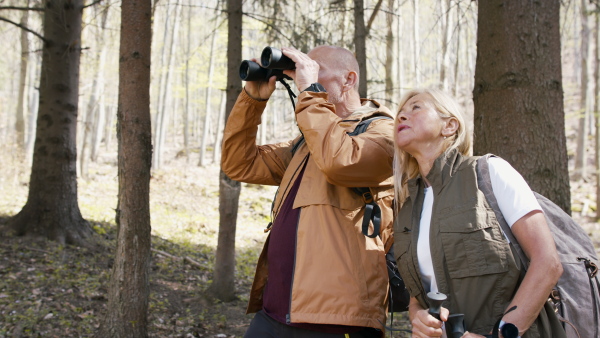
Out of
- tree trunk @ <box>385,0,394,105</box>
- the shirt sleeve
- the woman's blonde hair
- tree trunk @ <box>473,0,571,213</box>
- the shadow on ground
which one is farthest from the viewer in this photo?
tree trunk @ <box>385,0,394,105</box>

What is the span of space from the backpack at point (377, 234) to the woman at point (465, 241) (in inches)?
4.5

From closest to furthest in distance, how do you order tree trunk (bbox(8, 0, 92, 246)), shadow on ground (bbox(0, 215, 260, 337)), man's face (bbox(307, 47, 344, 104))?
man's face (bbox(307, 47, 344, 104)) → shadow on ground (bbox(0, 215, 260, 337)) → tree trunk (bbox(8, 0, 92, 246))

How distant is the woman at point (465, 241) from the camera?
5.16 feet

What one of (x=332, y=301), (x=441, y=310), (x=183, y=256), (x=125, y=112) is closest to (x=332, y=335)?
(x=332, y=301)

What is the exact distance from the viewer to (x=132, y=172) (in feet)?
12.3

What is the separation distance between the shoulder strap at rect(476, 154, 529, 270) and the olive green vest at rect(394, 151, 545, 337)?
0.02 m

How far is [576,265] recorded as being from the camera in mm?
1652

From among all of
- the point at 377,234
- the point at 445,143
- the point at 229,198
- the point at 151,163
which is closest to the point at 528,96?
the point at 445,143

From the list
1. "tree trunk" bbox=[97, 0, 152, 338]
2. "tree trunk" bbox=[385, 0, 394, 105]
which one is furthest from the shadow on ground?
"tree trunk" bbox=[385, 0, 394, 105]

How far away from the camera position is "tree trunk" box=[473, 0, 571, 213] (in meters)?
2.87

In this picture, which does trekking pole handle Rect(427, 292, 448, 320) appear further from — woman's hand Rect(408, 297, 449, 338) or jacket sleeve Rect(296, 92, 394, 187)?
jacket sleeve Rect(296, 92, 394, 187)

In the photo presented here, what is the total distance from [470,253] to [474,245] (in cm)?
3

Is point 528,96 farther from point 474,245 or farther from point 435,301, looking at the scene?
point 435,301

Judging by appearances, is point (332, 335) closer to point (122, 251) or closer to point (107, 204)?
point (122, 251)
